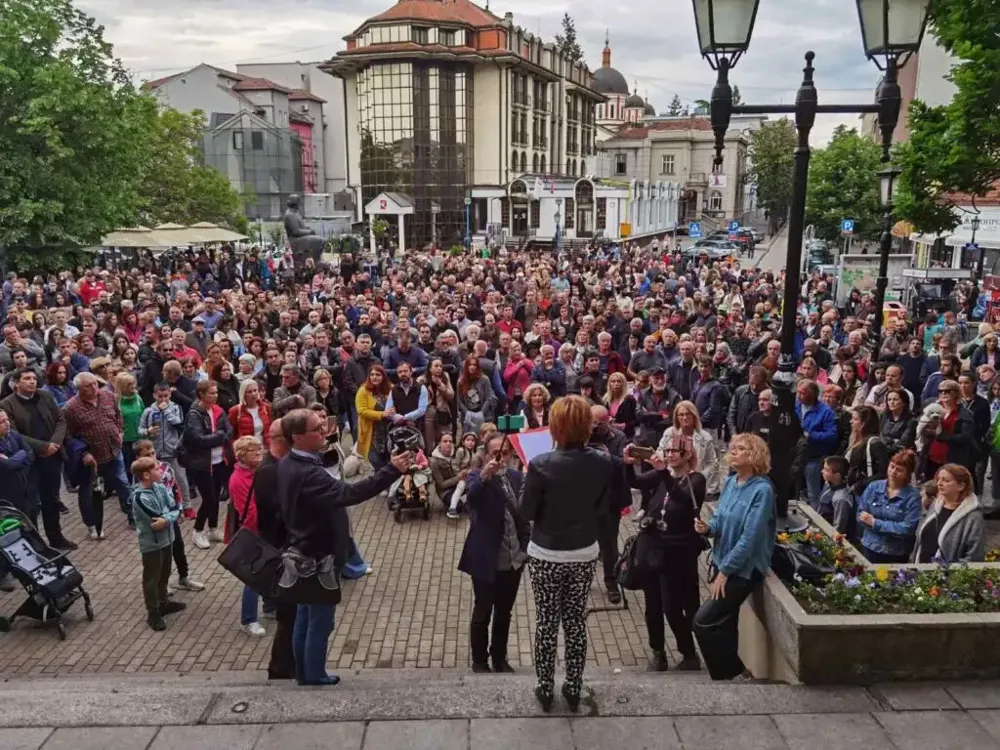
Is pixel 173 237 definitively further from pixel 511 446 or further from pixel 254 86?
pixel 254 86

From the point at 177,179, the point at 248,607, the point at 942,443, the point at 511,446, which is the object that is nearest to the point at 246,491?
the point at 248,607

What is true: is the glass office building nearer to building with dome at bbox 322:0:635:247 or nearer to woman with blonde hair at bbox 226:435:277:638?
building with dome at bbox 322:0:635:247

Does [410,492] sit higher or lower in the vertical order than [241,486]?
lower

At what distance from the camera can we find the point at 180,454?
8180 millimetres

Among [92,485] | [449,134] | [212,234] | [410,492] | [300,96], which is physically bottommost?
[410,492]

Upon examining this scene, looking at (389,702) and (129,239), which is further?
(129,239)

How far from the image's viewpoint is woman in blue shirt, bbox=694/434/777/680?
470cm

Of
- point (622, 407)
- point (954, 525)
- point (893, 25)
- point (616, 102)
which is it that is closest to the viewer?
point (954, 525)

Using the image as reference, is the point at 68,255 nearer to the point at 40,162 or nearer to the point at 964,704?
the point at 40,162

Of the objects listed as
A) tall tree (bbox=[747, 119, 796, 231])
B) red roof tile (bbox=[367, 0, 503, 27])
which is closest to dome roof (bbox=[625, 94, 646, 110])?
tall tree (bbox=[747, 119, 796, 231])

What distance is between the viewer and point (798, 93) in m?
Result: 5.75

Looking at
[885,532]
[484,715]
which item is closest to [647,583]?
[484,715]

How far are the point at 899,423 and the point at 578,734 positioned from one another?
18.4 ft

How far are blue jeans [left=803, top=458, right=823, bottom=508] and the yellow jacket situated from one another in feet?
15.3
